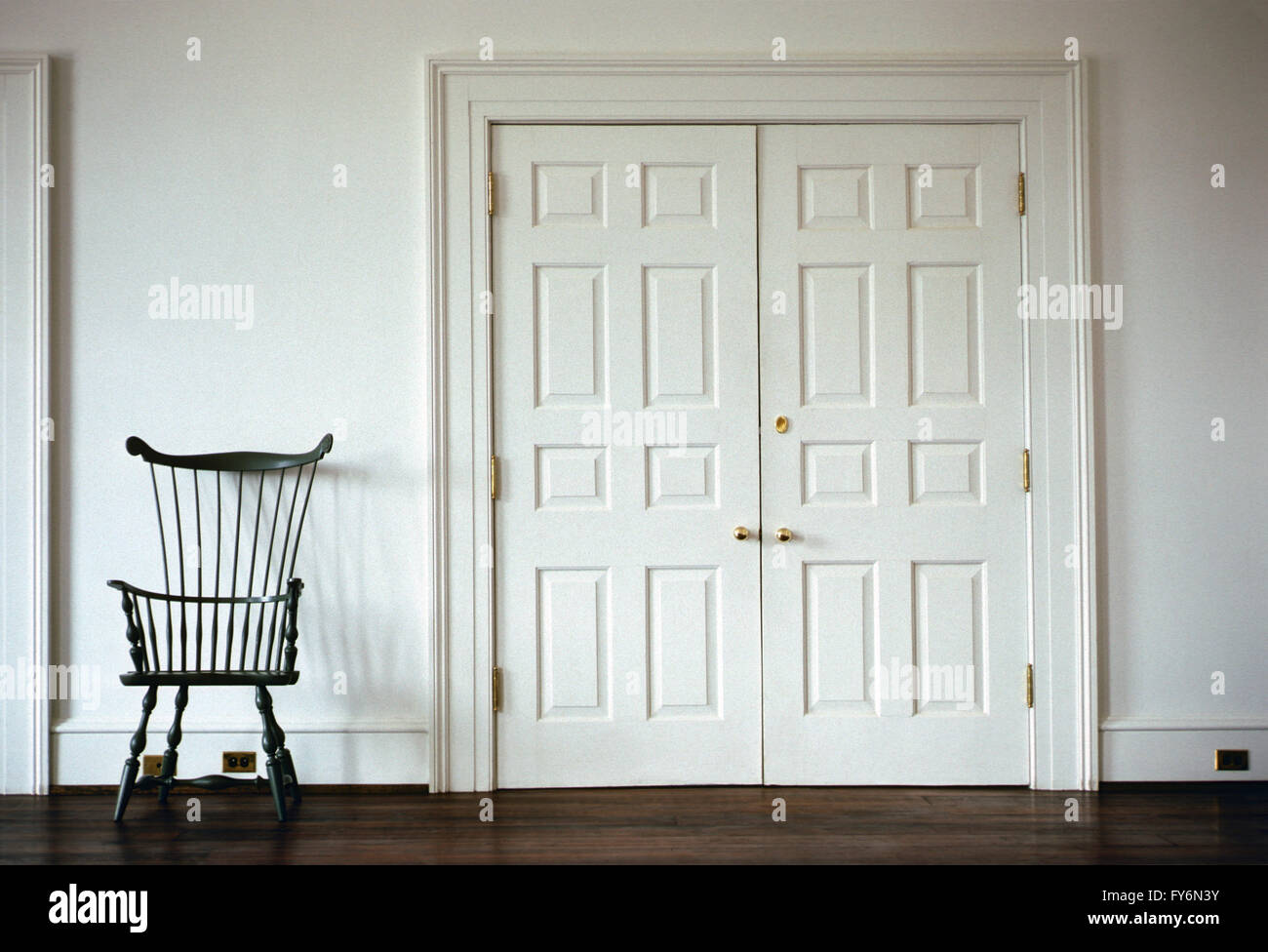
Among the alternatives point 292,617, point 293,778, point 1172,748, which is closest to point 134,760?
point 293,778

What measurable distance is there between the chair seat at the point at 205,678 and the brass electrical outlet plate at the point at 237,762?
45 cm

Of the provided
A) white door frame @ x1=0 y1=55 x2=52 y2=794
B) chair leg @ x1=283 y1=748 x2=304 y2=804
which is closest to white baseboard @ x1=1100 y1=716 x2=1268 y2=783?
chair leg @ x1=283 y1=748 x2=304 y2=804

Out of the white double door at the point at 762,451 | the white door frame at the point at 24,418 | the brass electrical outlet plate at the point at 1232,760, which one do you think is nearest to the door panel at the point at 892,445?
the white double door at the point at 762,451

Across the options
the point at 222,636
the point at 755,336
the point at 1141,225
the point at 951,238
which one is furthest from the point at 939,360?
the point at 222,636

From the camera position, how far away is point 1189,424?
313 cm

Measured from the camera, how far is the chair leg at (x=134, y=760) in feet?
9.05

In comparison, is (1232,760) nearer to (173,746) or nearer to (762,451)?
(762,451)

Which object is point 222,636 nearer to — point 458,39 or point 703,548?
point 703,548

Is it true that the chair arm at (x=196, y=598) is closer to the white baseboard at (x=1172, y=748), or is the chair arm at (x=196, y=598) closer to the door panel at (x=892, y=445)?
the door panel at (x=892, y=445)

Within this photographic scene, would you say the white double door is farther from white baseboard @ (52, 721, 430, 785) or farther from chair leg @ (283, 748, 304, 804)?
chair leg @ (283, 748, 304, 804)

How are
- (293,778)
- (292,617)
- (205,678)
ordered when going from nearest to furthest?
(205,678), (292,617), (293,778)

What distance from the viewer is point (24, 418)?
3.07 m

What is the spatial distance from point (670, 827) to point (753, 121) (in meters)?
2.21

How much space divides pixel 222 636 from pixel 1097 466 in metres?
2.91
